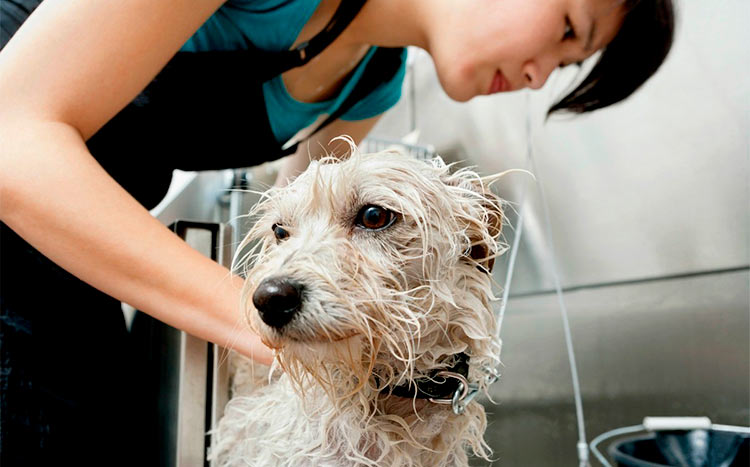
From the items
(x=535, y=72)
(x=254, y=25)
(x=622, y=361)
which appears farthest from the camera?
(x=622, y=361)

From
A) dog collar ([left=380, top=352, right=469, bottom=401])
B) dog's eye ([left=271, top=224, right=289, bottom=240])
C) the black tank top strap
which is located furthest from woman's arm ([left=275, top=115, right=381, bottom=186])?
dog collar ([left=380, top=352, right=469, bottom=401])

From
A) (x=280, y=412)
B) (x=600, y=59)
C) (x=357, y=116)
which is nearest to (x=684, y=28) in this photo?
(x=600, y=59)

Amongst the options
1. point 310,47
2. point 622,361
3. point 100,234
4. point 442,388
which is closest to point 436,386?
point 442,388

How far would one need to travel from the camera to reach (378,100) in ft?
2.79

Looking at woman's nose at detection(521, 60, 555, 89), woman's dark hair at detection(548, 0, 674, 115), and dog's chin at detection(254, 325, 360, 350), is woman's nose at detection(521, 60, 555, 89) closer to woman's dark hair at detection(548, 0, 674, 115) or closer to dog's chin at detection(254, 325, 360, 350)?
woman's dark hair at detection(548, 0, 674, 115)

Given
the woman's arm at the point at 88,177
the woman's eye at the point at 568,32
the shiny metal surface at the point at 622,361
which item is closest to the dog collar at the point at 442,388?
the woman's arm at the point at 88,177

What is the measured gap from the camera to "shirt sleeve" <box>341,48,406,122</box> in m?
0.83

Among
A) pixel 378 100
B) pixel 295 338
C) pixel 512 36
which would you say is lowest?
pixel 295 338

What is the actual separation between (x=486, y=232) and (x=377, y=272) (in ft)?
0.41

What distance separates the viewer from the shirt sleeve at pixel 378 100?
827 mm

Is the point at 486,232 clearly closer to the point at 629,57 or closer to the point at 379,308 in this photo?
the point at 379,308

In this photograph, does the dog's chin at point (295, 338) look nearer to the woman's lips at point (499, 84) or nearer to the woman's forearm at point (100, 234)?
the woman's forearm at point (100, 234)

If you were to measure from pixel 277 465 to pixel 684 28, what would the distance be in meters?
0.97

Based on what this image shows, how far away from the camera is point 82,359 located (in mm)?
602
